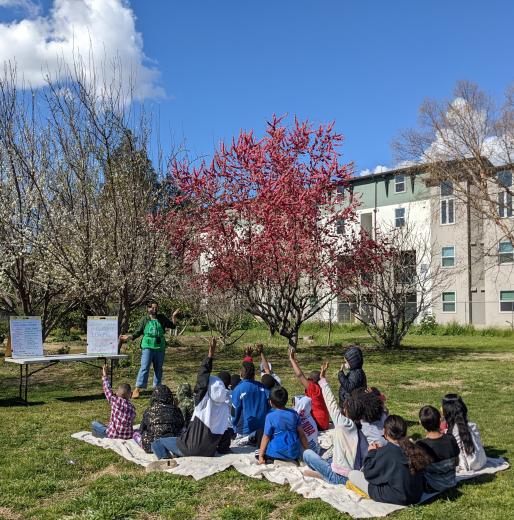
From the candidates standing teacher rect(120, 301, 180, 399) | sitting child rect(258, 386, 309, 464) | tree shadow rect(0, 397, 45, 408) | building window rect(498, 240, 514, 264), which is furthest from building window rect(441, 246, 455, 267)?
A: sitting child rect(258, 386, 309, 464)

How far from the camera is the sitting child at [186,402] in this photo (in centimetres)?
729

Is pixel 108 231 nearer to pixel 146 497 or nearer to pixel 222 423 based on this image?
pixel 222 423

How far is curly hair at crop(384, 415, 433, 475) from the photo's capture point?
16.3 ft

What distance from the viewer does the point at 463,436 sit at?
19.8 feet

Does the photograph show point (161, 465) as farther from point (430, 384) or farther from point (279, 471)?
point (430, 384)

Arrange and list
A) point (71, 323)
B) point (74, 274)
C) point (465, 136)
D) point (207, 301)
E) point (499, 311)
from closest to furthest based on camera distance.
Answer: point (74, 274) < point (207, 301) < point (465, 136) < point (71, 323) < point (499, 311)

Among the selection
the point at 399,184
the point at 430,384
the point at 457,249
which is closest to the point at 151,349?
the point at 430,384

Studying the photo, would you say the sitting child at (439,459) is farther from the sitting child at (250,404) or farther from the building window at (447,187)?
the building window at (447,187)

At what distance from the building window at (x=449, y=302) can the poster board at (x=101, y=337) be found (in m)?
26.8

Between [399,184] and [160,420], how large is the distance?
32114mm

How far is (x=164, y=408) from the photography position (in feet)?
22.2

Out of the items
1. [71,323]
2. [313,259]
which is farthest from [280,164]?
[71,323]

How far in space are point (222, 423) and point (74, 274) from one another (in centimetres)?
894

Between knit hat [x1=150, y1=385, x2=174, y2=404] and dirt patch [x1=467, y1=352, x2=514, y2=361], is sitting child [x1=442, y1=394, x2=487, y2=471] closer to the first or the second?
knit hat [x1=150, y1=385, x2=174, y2=404]
